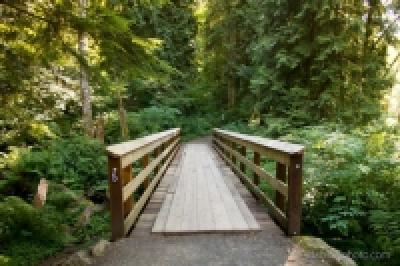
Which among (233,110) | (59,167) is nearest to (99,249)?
(59,167)

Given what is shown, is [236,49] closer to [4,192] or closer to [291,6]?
[291,6]

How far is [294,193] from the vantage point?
10.6ft

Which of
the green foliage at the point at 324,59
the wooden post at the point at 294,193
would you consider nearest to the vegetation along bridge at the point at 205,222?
the wooden post at the point at 294,193

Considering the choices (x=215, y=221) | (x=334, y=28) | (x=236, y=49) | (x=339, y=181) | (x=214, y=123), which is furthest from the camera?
(x=214, y=123)

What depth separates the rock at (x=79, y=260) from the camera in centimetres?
258

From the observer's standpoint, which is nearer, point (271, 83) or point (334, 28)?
point (334, 28)

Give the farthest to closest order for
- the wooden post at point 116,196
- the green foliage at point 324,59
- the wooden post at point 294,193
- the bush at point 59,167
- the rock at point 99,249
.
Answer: the green foliage at point 324,59 → the bush at point 59,167 → the wooden post at point 294,193 → the wooden post at point 116,196 → the rock at point 99,249

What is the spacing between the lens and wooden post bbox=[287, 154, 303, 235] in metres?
3.18

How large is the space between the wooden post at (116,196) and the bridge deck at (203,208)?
414mm

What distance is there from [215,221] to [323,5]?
8.12 metres

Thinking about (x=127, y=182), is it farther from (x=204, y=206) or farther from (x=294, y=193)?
(x=294, y=193)

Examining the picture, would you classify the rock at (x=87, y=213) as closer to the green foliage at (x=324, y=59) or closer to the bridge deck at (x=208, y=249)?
the bridge deck at (x=208, y=249)

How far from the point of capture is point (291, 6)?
11.0 meters

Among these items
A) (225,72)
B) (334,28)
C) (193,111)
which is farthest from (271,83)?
(193,111)
